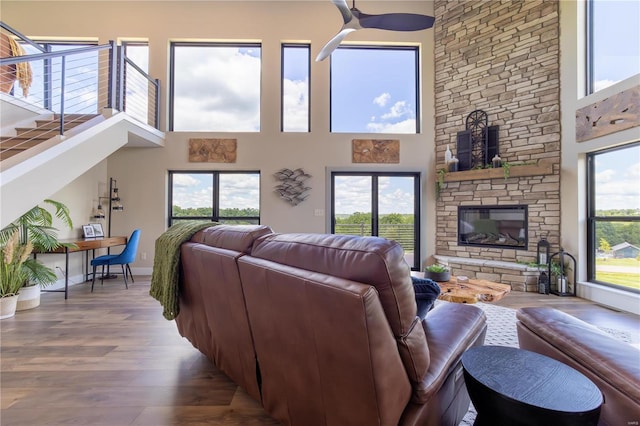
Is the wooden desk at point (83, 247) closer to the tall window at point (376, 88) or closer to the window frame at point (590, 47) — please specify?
the tall window at point (376, 88)

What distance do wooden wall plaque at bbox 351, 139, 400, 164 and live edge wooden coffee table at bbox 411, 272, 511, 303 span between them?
296 centimetres

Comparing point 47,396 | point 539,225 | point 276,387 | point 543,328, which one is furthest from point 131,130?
point 539,225

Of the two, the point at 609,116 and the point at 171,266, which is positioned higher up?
the point at 609,116

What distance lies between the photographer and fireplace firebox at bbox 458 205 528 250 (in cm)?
434

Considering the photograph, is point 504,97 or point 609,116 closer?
point 609,116

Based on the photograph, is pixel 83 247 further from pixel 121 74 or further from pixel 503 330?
pixel 503 330

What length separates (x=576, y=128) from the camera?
3787mm

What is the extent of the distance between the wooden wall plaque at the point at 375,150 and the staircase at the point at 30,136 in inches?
→ 163

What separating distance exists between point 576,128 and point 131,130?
6.32 metres

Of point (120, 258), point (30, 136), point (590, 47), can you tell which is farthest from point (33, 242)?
point (590, 47)

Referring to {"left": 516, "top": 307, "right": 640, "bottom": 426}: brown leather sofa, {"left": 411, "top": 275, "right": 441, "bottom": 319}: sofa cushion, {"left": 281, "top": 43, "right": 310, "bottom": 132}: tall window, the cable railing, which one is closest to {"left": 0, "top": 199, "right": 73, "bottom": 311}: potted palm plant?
the cable railing

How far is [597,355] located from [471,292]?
4.34ft

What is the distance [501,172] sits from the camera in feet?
14.1

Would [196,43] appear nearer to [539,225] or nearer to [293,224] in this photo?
[293,224]
